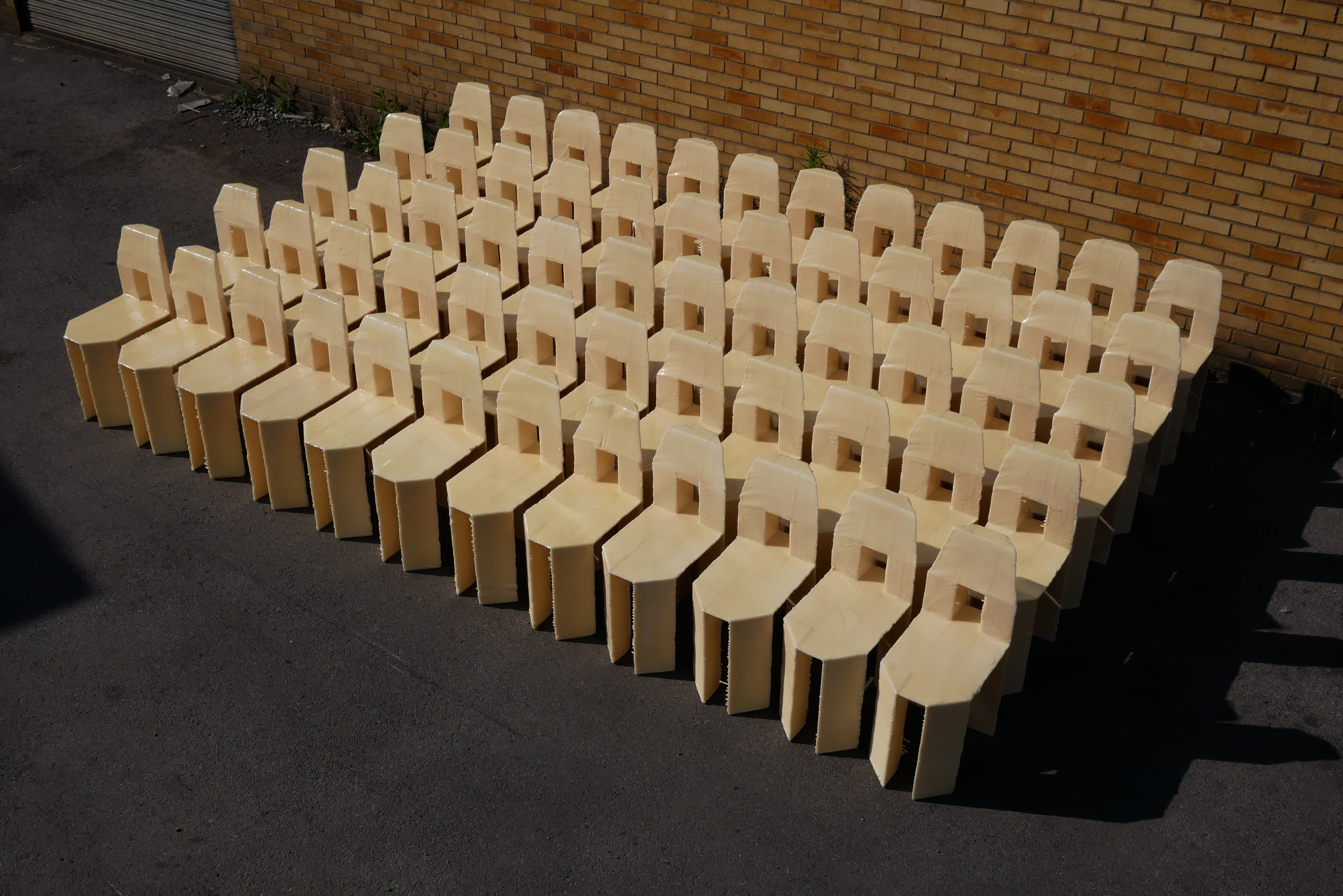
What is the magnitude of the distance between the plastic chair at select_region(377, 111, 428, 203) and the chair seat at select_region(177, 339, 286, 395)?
66.5 inches

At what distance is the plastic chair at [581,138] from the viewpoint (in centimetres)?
798

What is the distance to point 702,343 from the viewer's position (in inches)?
235

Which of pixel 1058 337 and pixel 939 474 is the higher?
pixel 1058 337

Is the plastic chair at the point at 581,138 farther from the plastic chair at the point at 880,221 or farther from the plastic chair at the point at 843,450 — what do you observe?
the plastic chair at the point at 843,450

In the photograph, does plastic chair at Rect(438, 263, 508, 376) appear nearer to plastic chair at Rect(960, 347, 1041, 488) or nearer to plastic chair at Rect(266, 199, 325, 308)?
plastic chair at Rect(266, 199, 325, 308)

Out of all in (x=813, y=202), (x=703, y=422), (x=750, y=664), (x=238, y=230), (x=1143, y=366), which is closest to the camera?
(x=750, y=664)

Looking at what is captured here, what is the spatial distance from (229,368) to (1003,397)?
3789 millimetres

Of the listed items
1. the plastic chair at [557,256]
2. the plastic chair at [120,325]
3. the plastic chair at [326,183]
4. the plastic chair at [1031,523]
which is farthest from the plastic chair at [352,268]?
the plastic chair at [1031,523]

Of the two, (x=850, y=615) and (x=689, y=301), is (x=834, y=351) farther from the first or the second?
(x=850, y=615)

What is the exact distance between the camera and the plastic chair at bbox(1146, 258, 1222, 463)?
637 centimetres

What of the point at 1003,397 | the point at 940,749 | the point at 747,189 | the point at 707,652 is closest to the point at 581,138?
the point at 747,189

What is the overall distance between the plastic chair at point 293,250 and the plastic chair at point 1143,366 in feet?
13.6

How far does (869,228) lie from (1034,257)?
96cm

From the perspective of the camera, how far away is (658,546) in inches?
218
